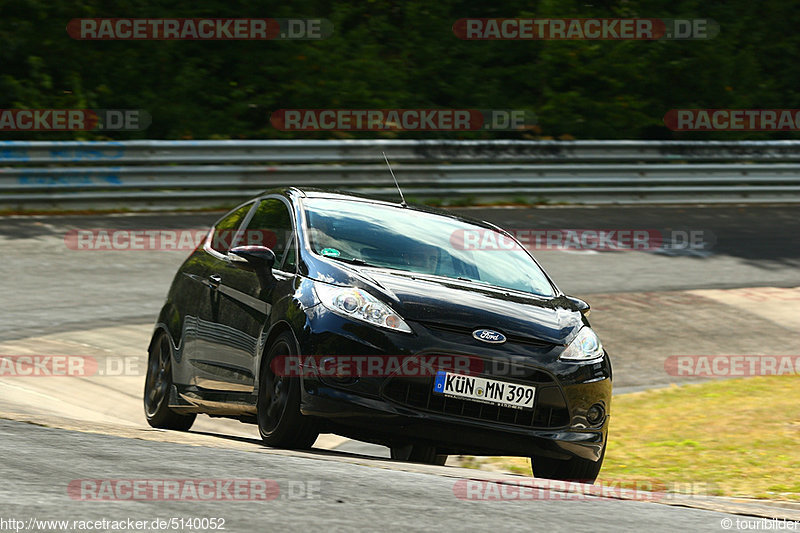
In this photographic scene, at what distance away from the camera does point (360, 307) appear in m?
6.17

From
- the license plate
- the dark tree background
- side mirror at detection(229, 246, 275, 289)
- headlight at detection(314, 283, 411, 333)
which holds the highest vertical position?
the dark tree background

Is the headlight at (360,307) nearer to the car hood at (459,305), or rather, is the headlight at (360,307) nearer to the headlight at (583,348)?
the car hood at (459,305)

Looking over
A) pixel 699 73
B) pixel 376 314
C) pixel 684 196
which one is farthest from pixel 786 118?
pixel 376 314

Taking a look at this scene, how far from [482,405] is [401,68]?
1759 cm

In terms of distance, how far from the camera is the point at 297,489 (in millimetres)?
4691

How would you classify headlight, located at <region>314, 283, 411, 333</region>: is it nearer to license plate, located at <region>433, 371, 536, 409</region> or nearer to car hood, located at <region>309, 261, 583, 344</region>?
car hood, located at <region>309, 261, 583, 344</region>

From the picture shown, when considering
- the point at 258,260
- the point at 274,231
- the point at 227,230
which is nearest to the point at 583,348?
the point at 258,260

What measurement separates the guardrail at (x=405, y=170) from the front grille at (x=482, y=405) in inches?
423

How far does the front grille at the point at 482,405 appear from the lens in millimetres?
6043

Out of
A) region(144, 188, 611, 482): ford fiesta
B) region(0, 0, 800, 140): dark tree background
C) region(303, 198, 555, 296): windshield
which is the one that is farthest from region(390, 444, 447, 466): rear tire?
region(0, 0, 800, 140): dark tree background

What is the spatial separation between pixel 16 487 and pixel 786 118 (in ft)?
77.0

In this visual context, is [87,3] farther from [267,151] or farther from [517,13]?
[517,13]

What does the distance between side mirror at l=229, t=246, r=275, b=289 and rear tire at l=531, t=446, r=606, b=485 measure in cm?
175

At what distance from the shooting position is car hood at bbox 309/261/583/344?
20.3 feet
